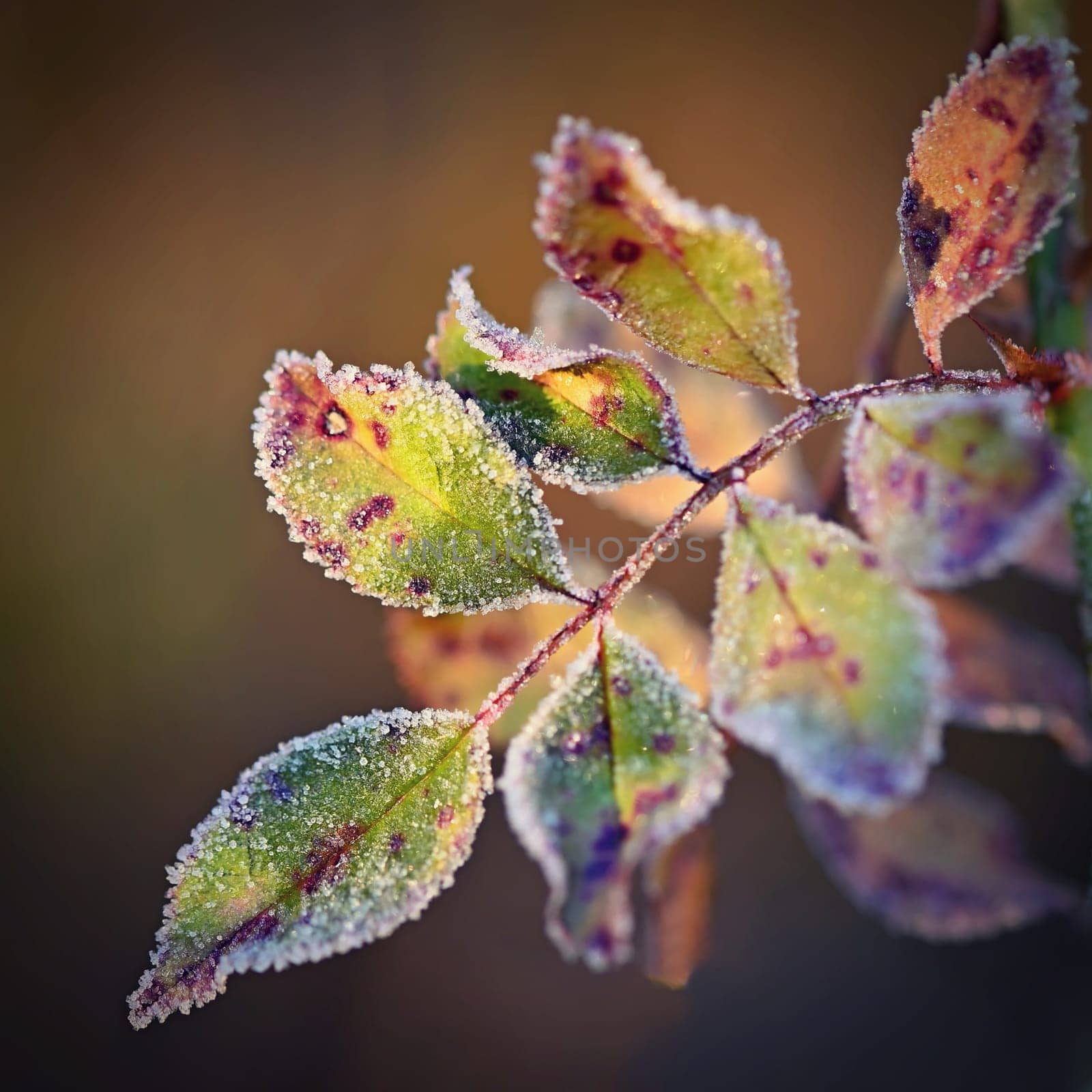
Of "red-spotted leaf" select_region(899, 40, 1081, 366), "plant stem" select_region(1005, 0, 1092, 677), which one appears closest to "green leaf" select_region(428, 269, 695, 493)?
"red-spotted leaf" select_region(899, 40, 1081, 366)

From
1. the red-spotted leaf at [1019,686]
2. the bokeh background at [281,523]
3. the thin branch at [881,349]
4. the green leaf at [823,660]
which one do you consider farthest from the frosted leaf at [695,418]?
the bokeh background at [281,523]

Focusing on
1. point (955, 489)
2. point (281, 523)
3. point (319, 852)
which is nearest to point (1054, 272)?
point (955, 489)

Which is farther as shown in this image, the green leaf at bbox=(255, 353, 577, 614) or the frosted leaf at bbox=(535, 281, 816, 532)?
the frosted leaf at bbox=(535, 281, 816, 532)

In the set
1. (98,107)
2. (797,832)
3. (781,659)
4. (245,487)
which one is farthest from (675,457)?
(98,107)

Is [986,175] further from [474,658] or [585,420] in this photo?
[474,658]

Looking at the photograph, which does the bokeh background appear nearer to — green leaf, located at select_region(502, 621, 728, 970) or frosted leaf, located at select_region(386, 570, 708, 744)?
frosted leaf, located at select_region(386, 570, 708, 744)

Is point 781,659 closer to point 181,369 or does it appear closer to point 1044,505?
point 1044,505
